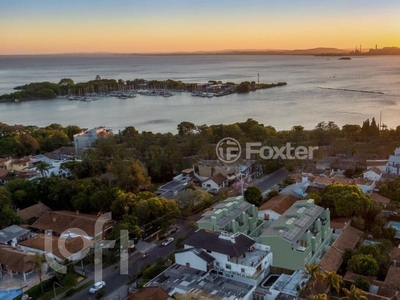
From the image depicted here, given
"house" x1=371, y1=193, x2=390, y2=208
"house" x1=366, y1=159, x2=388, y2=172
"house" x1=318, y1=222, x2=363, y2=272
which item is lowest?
"house" x1=318, y1=222, x2=363, y2=272

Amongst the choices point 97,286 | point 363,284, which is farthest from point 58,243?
point 363,284

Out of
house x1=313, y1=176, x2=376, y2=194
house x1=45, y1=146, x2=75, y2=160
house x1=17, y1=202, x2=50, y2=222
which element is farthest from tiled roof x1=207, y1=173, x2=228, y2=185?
house x1=45, y1=146, x2=75, y2=160

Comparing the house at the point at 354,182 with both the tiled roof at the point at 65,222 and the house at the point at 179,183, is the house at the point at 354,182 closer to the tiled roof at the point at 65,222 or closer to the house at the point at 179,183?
the house at the point at 179,183

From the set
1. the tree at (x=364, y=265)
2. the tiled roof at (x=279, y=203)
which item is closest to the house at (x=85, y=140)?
the tiled roof at (x=279, y=203)

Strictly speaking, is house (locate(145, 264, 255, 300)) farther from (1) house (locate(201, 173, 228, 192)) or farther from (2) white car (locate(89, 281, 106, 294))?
(1) house (locate(201, 173, 228, 192))

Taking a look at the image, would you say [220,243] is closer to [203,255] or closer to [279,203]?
[203,255]

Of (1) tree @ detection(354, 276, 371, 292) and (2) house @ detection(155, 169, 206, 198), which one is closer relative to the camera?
→ (1) tree @ detection(354, 276, 371, 292)

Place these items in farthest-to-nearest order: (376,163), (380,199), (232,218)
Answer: (376,163) < (380,199) < (232,218)
